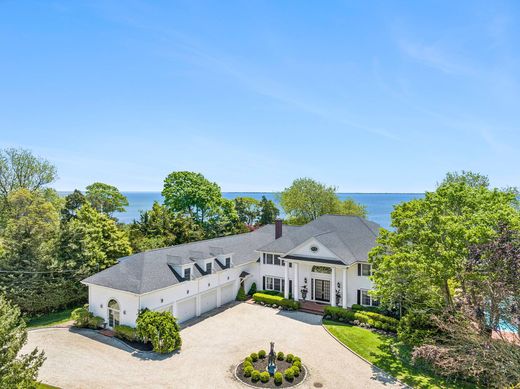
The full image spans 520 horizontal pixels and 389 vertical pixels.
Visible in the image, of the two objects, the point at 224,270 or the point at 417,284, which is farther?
the point at 224,270

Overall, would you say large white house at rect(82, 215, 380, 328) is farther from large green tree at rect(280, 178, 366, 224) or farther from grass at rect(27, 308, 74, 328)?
large green tree at rect(280, 178, 366, 224)

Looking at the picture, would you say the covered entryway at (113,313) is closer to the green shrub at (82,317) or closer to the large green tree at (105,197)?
the green shrub at (82,317)

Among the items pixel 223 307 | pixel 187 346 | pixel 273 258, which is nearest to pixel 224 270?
pixel 223 307

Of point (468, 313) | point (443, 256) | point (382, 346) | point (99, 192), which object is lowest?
point (382, 346)

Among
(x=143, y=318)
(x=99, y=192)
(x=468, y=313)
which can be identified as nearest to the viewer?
(x=468, y=313)

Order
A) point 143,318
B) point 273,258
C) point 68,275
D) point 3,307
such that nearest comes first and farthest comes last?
point 3,307
point 143,318
point 68,275
point 273,258

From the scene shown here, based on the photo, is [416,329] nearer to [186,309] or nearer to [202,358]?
[202,358]

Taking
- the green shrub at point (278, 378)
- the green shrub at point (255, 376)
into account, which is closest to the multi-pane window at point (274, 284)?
the green shrub at point (255, 376)

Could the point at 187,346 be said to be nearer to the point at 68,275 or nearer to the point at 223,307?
the point at 223,307
